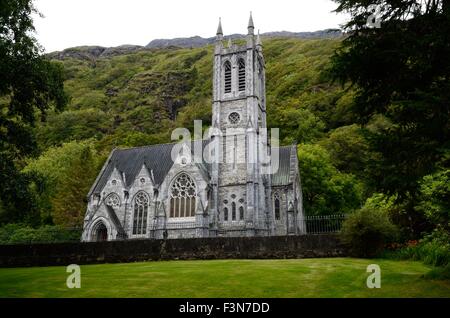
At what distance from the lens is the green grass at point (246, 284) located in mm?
10211

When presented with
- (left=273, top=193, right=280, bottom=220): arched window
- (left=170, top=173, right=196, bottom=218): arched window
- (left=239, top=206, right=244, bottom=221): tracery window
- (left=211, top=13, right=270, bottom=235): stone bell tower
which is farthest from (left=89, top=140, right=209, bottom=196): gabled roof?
(left=273, top=193, right=280, bottom=220): arched window

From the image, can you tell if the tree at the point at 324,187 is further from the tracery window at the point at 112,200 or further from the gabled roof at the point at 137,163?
the tracery window at the point at 112,200

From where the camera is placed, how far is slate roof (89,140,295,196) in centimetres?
4169

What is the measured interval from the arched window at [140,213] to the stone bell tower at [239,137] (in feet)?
23.7

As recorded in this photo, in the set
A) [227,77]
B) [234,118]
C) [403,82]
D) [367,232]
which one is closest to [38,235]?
[234,118]

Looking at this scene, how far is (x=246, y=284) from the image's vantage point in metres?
11.5

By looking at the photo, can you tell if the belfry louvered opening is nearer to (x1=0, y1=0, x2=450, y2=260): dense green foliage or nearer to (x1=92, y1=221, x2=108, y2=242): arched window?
(x1=0, y1=0, x2=450, y2=260): dense green foliage

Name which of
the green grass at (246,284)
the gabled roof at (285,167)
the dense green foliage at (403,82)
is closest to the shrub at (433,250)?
the green grass at (246,284)

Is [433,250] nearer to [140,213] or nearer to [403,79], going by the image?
[403,79]

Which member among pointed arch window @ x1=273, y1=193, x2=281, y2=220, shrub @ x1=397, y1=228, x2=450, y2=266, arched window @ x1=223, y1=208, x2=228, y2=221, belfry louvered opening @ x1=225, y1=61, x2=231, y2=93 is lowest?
shrub @ x1=397, y1=228, x2=450, y2=266

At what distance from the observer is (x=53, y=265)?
21.8 meters

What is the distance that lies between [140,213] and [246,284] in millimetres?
31176

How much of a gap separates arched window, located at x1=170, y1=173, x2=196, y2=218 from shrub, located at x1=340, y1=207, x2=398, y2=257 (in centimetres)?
2153
